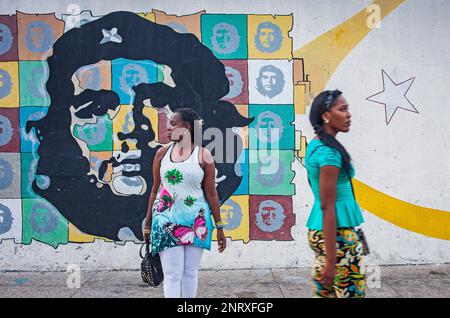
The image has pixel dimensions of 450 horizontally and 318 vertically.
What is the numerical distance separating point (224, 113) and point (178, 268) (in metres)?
2.56

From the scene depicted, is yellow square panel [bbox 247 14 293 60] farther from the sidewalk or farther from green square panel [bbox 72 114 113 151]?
the sidewalk

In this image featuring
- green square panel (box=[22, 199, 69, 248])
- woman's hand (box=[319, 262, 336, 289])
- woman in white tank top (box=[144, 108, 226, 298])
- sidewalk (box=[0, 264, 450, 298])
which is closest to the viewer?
woman's hand (box=[319, 262, 336, 289])

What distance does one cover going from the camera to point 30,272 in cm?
602

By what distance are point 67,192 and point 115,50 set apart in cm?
172

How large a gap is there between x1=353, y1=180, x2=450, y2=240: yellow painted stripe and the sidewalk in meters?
0.43

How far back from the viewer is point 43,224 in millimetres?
6043

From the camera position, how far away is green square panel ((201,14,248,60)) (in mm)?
6062

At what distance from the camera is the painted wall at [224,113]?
19.9ft

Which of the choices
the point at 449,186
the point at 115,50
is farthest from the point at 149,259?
the point at 449,186

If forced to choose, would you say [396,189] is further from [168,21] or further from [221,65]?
[168,21]

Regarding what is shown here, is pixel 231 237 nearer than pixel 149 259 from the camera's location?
No

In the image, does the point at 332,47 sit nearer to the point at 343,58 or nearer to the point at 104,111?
the point at 343,58

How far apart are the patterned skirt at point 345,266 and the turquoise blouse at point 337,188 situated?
6 cm

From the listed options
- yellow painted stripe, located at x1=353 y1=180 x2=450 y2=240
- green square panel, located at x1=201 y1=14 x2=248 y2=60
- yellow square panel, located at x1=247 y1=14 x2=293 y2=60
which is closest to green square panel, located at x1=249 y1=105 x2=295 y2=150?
yellow square panel, located at x1=247 y1=14 x2=293 y2=60
